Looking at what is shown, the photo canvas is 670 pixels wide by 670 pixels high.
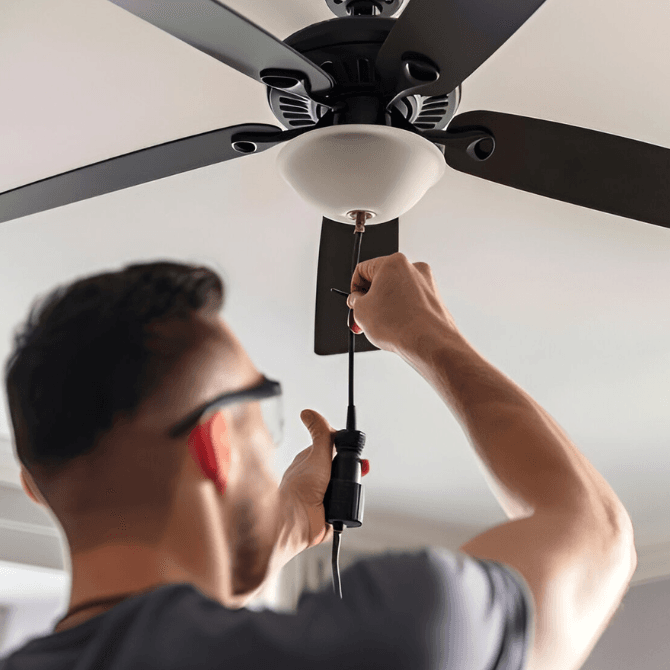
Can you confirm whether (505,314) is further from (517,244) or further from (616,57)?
(616,57)

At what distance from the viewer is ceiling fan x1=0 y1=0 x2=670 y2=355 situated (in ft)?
2.39

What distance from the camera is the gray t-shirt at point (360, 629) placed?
415mm

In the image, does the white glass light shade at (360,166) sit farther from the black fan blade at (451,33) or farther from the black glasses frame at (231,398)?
the black glasses frame at (231,398)

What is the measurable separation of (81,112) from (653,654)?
3.58 meters

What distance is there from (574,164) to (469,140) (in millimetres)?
190

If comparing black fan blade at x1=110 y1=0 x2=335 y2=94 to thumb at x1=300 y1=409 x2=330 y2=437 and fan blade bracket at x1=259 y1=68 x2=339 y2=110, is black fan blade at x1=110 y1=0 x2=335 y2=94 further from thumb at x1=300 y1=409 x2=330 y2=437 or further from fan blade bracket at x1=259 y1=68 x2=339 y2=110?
thumb at x1=300 y1=409 x2=330 y2=437

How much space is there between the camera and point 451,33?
0.74m

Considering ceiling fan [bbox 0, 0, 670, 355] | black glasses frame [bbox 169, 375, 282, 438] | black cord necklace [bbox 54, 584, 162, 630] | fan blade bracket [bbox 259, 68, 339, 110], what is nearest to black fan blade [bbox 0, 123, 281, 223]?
ceiling fan [bbox 0, 0, 670, 355]

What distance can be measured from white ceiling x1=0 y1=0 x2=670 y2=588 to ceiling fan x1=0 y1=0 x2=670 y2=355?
165 mm

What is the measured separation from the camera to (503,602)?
42 cm

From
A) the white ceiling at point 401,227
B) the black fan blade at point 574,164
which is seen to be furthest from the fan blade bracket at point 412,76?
the white ceiling at point 401,227

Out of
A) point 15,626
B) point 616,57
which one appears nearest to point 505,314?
point 616,57

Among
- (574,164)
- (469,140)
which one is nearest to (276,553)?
(469,140)

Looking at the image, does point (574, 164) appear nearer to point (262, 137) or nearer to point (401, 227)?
point (262, 137)
